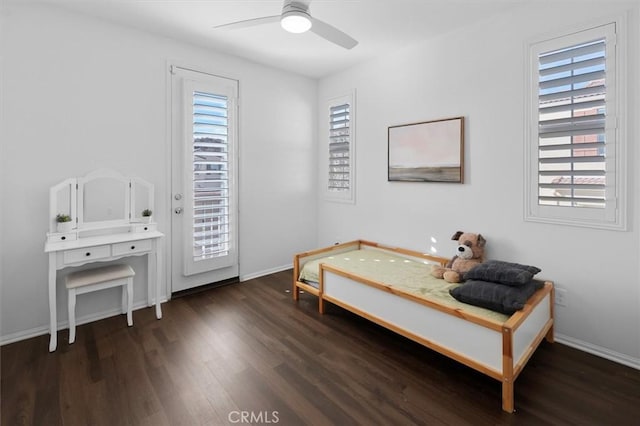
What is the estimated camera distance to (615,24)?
214 cm

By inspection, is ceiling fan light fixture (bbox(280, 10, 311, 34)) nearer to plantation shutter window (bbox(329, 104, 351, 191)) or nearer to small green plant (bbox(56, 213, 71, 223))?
plantation shutter window (bbox(329, 104, 351, 191))

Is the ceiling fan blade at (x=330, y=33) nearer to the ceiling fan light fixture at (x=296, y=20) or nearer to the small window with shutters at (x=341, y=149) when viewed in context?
the ceiling fan light fixture at (x=296, y=20)

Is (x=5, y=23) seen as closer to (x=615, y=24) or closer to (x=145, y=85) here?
(x=145, y=85)

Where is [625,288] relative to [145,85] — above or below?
below

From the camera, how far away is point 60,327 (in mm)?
2727

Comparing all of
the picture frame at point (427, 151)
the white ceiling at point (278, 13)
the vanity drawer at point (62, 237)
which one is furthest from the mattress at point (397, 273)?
the white ceiling at point (278, 13)

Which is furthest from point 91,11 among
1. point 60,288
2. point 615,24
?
point 615,24

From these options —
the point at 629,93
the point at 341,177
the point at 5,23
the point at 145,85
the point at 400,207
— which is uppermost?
the point at 5,23

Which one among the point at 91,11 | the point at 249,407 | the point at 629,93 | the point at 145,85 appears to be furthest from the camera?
the point at 145,85

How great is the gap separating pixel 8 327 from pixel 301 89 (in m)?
3.86

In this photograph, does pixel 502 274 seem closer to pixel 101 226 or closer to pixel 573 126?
pixel 573 126

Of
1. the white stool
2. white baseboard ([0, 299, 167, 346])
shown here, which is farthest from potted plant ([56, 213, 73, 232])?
white baseboard ([0, 299, 167, 346])

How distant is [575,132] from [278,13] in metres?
2.48

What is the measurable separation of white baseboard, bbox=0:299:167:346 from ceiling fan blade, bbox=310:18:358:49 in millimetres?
2941
